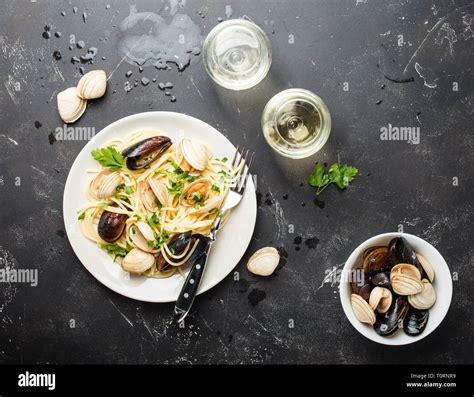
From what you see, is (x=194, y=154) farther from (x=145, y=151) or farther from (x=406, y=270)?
(x=406, y=270)

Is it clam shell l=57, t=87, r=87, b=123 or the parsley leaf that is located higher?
clam shell l=57, t=87, r=87, b=123

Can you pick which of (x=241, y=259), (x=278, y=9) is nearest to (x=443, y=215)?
(x=241, y=259)

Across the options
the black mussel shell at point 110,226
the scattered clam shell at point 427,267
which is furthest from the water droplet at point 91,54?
the scattered clam shell at point 427,267

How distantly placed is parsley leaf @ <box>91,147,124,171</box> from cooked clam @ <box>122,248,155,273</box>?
15.6 inches

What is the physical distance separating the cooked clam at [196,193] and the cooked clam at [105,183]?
298 mm

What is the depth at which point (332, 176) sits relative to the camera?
2652mm

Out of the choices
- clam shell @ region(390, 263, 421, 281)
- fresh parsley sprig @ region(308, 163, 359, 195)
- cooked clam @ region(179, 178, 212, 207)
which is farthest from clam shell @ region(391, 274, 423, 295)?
cooked clam @ region(179, 178, 212, 207)

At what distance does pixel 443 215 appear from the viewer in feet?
8.88

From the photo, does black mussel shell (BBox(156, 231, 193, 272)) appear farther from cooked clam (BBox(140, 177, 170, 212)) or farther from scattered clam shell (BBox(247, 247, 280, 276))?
scattered clam shell (BBox(247, 247, 280, 276))

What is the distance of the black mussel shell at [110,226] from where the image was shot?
2.51 metres

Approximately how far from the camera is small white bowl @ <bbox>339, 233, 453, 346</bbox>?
2418 millimetres

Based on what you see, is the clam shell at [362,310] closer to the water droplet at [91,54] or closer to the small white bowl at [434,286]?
the small white bowl at [434,286]

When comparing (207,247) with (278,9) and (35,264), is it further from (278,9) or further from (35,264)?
(278,9)

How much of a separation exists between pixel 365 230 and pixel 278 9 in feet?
3.65
